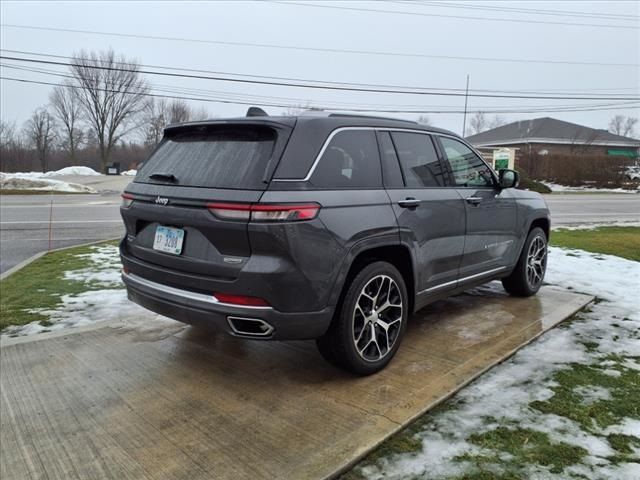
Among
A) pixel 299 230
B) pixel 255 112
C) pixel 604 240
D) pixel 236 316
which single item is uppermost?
pixel 255 112

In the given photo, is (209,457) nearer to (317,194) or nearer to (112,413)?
(112,413)

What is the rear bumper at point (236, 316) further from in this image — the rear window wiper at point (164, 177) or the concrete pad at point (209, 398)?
the rear window wiper at point (164, 177)

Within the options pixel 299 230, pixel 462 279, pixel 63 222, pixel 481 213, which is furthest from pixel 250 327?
pixel 63 222

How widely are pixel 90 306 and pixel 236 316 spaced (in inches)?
115

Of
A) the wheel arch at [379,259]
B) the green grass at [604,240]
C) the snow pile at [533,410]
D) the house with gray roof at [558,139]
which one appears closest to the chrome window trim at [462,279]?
the wheel arch at [379,259]

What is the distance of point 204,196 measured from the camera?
9.76 ft

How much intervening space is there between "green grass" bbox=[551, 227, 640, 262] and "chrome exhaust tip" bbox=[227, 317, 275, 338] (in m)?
7.13

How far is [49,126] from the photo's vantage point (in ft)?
188

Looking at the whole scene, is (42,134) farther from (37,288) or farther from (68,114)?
(37,288)

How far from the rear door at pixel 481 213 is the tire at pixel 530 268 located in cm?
28

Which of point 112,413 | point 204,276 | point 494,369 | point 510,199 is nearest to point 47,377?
point 112,413

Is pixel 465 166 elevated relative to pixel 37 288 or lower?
elevated

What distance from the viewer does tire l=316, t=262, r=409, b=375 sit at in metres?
3.18

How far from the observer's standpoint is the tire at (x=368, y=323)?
3.18 m
